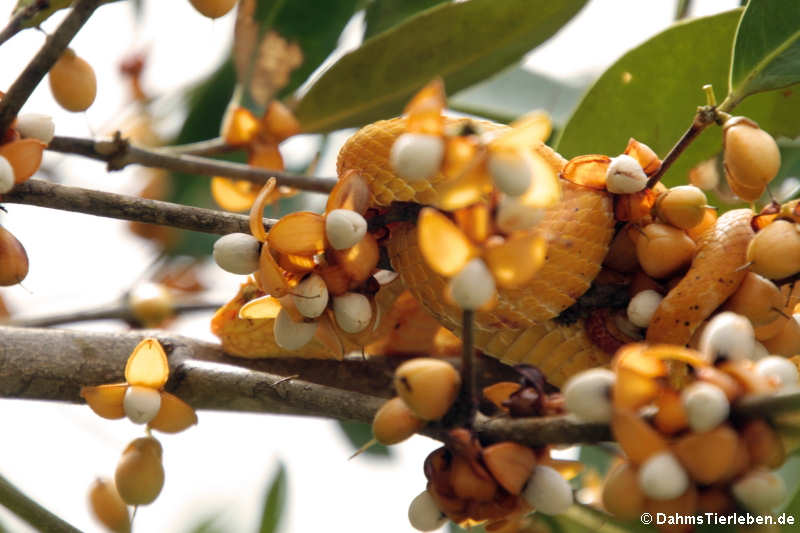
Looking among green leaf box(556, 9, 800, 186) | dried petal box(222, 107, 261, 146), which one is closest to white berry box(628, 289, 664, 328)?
green leaf box(556, 9, 800, 186)

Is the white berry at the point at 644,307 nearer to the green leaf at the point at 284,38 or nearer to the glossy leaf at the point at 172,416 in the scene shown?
the glossy leaf at the point at 172,416

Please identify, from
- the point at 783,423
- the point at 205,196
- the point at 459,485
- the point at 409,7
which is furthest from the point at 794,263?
the point at 205,196

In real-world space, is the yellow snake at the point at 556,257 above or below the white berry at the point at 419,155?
below

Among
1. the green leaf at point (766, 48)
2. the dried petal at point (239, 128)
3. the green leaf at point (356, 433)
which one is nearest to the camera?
the green leaf at point (766, 48)

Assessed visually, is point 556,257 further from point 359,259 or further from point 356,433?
point 356,433

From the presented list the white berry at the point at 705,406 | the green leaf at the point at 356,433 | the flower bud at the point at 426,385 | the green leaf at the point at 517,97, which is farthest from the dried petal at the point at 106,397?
the green leaf at the point at 517,97

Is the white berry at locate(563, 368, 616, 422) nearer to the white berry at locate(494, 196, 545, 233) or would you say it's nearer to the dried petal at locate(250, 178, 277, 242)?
the white berry at locate(494, 196, 545, 233)

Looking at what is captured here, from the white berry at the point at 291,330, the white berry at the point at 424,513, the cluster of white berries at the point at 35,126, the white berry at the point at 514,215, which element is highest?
the white berry at the point at 514,215
